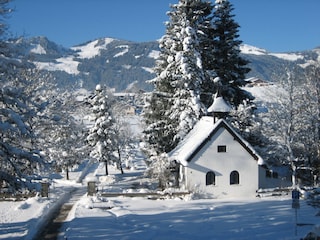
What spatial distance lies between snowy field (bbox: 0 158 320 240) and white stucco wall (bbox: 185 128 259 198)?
1466 mm

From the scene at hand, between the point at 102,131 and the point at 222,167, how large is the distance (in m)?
21.6

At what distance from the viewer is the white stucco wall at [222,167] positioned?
102ft

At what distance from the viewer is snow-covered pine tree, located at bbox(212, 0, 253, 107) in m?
36.9

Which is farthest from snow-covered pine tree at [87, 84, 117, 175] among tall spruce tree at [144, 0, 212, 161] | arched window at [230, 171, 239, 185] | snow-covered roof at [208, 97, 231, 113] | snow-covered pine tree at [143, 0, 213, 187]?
arched window at [230, 171, 239, 185]

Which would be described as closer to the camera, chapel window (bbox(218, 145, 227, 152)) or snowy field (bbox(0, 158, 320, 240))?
snowy field (bbox(0, 158, 320, 240))

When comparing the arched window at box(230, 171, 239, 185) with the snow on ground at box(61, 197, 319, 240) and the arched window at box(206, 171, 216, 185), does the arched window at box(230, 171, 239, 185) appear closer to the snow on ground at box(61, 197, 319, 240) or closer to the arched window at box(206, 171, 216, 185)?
the arched window at box(206, 171, 216, 185)

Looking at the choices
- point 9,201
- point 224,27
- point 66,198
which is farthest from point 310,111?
point 9,201

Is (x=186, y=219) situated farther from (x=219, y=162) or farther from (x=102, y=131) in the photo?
(x=102, y=131)

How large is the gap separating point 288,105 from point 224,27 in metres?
9.11

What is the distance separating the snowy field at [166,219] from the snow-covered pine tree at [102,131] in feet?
61.5

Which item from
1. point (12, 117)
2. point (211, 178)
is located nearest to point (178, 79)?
point (211, 178)

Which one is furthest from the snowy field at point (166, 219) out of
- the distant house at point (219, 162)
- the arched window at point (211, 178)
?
the arched window at point (211, 178)

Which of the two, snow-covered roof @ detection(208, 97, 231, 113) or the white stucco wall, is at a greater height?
snow-covered roof @ detection(208, 97, 231, 113)

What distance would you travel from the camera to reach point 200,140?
31.0 m
